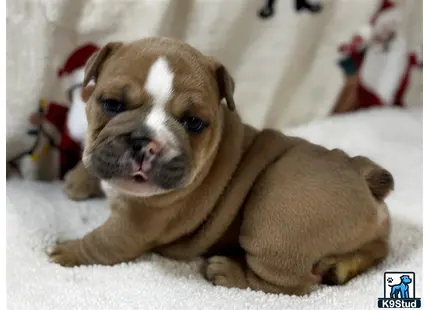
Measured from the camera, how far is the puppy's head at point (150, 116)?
152 cm

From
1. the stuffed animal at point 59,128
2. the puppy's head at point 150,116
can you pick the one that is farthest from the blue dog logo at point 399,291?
the stuffed animal at point 59,128

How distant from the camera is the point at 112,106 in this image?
1.63m

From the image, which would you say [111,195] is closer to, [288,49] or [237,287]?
[237,287]

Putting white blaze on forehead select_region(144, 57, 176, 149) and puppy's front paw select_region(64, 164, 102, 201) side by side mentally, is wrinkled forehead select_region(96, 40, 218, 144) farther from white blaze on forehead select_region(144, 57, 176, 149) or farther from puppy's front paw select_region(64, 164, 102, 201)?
puppy's front paw select_region(64, 164, 102, 201)

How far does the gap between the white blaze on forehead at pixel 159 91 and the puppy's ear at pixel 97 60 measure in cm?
21

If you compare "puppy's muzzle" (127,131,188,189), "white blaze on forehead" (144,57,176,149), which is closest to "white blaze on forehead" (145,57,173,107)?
"white blaze on forehead" (144,57,176,149)

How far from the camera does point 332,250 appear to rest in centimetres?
171

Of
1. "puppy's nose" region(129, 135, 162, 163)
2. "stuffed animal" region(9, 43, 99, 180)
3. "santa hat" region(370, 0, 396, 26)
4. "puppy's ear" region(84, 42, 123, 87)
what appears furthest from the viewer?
"santa hat" region(370, 0, 396, 26)

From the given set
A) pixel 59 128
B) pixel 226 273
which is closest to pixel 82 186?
pixel 59 128

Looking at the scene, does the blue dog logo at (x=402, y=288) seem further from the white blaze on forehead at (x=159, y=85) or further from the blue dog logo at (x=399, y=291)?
the white blaze on forehead at (x=159, y=85)

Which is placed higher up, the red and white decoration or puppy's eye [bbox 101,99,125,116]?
puppy's eye [bbox 101,99,125,116]

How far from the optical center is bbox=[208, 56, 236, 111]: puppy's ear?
5.77 ft

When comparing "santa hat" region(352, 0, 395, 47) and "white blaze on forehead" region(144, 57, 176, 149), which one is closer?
"white blaze on forehead" region(144, 57, 176, 149)
